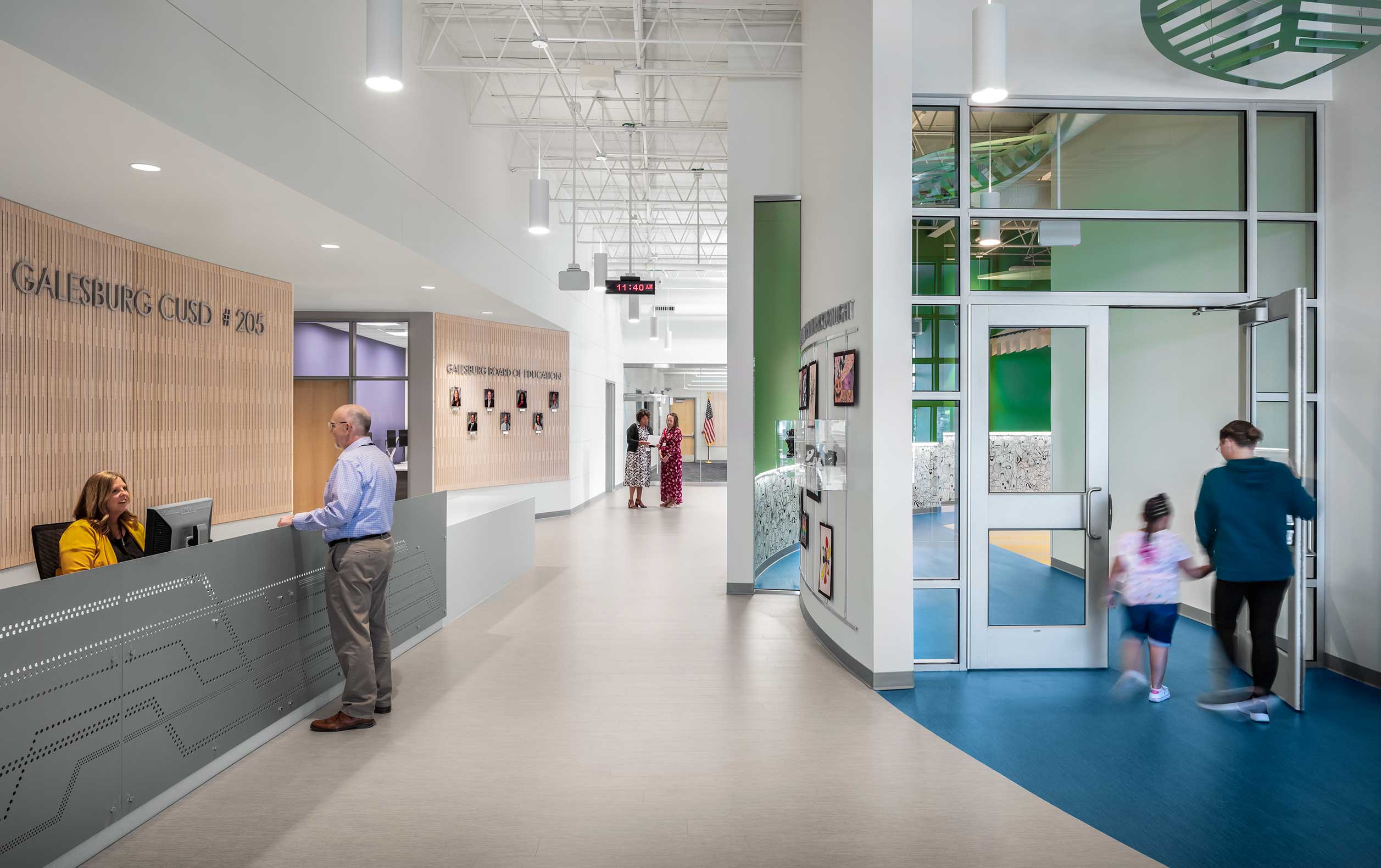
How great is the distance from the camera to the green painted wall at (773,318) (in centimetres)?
737

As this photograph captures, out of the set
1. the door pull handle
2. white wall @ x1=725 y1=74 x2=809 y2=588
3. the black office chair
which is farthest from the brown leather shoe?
the door pull handle

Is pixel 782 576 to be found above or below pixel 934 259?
below

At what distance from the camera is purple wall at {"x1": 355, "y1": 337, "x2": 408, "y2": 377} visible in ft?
35.3

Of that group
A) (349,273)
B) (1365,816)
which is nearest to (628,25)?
(349,273)

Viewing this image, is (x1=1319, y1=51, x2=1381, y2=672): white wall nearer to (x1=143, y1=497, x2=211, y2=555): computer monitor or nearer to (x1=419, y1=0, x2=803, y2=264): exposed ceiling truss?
(x1=419, y1=0, x2=803, y2=264): exposed ceiling truss

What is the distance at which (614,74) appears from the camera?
8.89 m

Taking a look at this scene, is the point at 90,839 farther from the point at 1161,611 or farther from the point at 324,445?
the point at 324,445

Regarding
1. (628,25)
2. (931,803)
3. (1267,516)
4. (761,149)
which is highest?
(628,25)

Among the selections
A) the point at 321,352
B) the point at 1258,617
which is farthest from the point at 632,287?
the point at 1258,617

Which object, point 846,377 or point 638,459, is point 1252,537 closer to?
point 846,377

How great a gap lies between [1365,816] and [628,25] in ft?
29.8

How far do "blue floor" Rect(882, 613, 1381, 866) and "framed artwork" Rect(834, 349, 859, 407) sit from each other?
1842mm

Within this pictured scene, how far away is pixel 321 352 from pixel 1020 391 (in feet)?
30.1

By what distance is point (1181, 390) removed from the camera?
640cm
